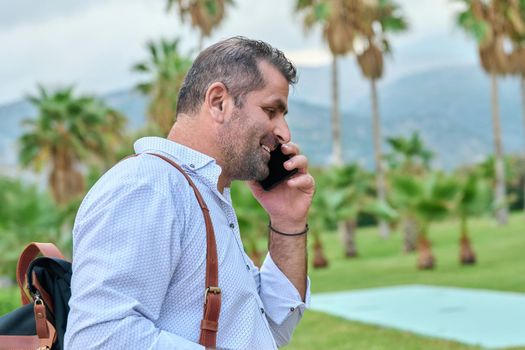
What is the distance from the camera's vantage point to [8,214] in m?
17.6

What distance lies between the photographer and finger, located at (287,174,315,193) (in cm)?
243

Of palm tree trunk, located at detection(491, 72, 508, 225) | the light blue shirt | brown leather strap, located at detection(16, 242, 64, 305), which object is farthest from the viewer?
palm tree trunk, located at detection(491, 72, 508, 225)

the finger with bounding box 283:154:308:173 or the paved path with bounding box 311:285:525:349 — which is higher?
the finger with bounding box 283:154:308:173

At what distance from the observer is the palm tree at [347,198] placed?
24641 mm

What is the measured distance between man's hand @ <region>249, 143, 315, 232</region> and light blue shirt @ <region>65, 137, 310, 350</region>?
1.51 ft

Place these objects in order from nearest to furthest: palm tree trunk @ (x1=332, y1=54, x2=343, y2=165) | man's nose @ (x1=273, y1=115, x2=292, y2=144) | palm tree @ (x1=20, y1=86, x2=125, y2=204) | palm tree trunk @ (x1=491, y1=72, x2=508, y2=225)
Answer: man's nose @ (x1=273, y1=115, x2=292, y2=144), palm tree @ (x1=20, y1=86, x2=125, y2=204), palm tree trunk @ (x1=491, y1=72, x2=508, y2=225), palm tree trunk @ (x1=332, y1=54, x2=343, y2=165)

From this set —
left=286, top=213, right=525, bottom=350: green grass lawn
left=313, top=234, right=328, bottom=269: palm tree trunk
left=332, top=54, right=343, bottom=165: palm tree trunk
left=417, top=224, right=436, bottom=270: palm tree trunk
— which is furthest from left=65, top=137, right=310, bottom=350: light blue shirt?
left=332, top=54, right=343, bottom=165: palm tree trunk

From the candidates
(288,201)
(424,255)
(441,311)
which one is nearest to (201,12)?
(424,255)

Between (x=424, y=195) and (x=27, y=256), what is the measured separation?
18906 millimetres

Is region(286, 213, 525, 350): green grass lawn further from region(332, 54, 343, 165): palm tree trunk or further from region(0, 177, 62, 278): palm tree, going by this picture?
region(0, 177, 62, 278): palm tree

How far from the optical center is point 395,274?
21.0m

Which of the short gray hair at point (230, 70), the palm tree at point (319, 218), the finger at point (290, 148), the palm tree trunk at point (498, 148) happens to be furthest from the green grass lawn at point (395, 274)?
the short gray hair at point (230, 70)

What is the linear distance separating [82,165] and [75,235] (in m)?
30.6

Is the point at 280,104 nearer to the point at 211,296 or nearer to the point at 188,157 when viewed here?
the point at 188,157
